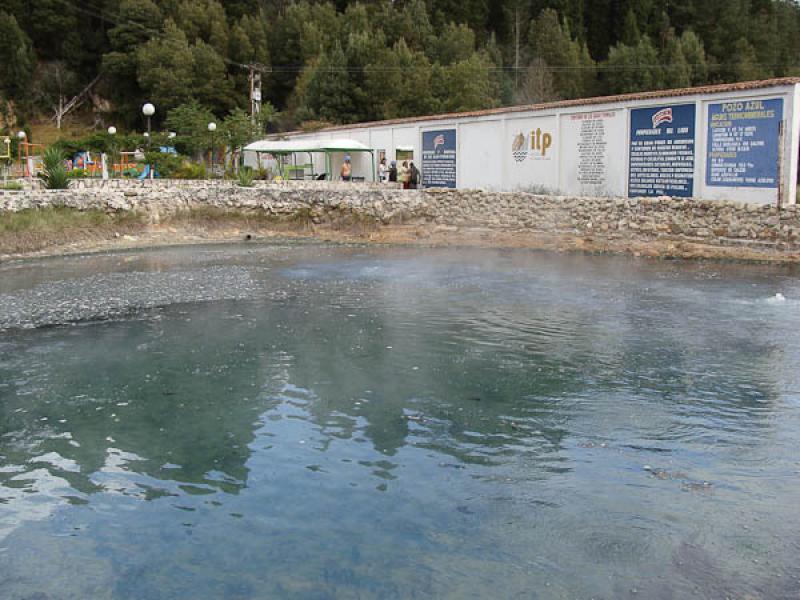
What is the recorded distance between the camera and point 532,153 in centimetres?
2634

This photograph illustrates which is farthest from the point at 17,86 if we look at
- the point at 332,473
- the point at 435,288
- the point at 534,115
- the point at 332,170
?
the point at 332,473

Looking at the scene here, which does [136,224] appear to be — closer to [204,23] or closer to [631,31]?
[204,23]

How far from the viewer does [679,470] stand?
25.0 feet

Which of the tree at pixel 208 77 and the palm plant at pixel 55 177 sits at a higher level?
the tree at pixel 208 77

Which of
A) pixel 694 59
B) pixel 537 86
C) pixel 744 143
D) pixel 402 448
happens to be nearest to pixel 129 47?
pixel 537 86

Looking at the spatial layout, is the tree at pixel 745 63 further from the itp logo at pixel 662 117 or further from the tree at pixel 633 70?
the itp logo at pixel 662 117

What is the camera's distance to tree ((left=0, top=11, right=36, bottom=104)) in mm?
54312

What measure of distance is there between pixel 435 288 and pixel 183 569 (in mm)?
11673

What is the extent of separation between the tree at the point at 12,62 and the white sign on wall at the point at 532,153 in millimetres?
39137

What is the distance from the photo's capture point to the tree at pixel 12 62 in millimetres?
54312

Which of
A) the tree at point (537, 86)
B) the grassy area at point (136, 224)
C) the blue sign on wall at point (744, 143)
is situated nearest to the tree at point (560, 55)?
the tree at point (537, 86)

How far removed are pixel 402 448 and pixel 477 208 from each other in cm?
1883

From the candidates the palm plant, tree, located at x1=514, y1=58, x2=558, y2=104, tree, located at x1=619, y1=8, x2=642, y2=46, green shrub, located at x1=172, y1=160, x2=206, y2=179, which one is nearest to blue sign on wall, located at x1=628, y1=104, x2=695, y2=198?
green shrub, located at x1=172, y1=160, x2=206, y2=179

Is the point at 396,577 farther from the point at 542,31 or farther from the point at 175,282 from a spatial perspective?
the point at 542,31
